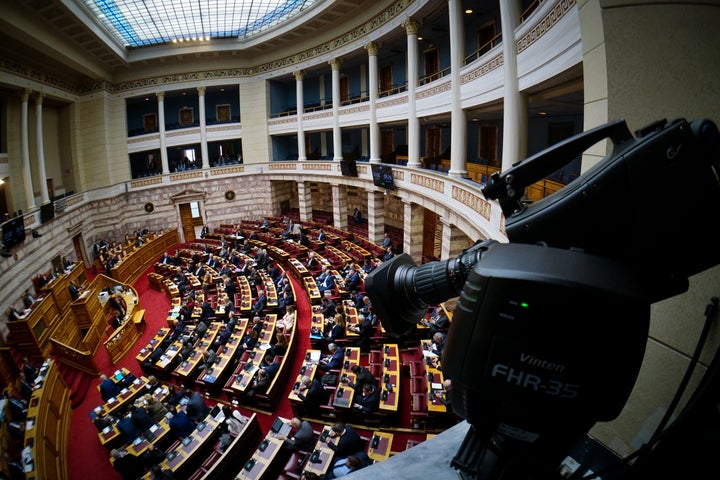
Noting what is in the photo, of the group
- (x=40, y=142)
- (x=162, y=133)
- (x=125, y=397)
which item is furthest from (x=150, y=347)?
(x=162, y=133)

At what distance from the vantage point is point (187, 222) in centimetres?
2244

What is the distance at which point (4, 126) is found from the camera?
15.8 m

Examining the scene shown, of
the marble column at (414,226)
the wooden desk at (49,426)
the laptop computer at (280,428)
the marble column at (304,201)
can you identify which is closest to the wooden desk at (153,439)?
the wooden desk at (49,426)

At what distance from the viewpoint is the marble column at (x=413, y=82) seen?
1213cm

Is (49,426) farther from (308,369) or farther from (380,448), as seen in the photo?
(380,448)

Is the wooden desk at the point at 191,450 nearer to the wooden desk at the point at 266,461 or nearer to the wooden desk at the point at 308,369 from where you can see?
the wooden desk at the point at 266,461

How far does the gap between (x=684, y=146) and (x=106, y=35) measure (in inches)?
904

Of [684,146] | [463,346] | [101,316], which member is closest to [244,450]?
[463,346]

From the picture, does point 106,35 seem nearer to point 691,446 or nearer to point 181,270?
point 181,270

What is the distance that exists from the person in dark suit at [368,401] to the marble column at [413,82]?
842 cm

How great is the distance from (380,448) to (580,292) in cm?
595

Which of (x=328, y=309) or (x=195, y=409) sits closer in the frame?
(x=195, y=409)

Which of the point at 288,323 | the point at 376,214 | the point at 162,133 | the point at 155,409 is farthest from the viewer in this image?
the point at 162,133

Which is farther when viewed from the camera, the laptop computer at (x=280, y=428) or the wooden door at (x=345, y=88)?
the wooden door at (x=345, y=88)
